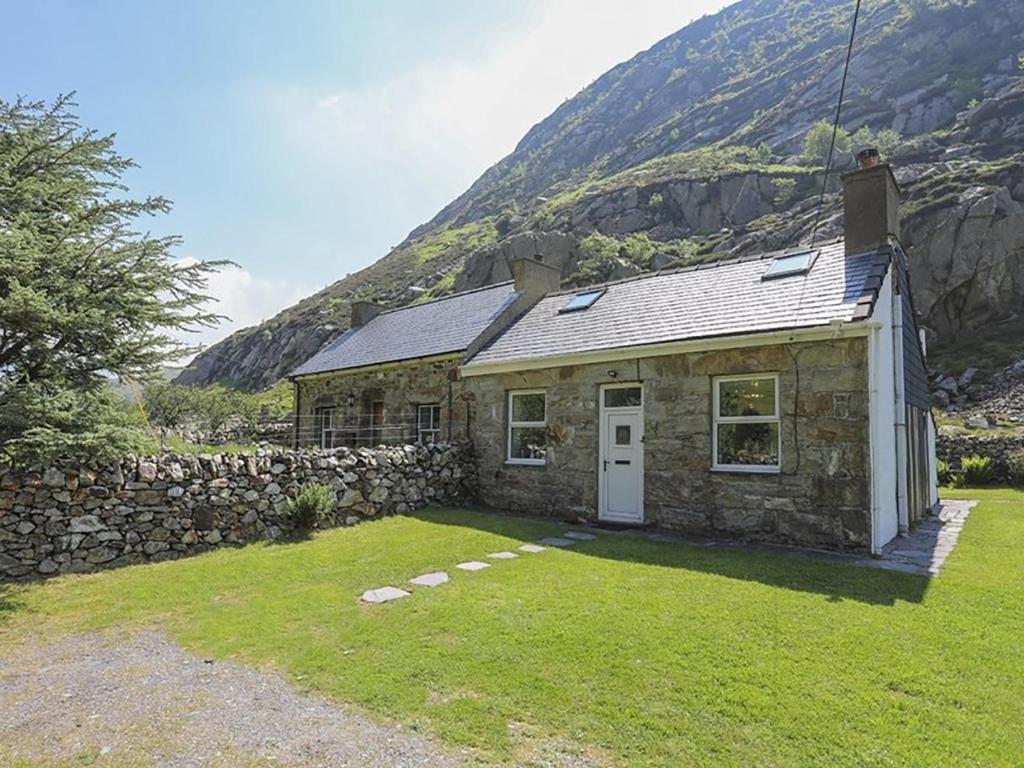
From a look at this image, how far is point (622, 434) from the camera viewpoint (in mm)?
11016

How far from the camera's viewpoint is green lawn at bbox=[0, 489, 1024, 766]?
138 inches

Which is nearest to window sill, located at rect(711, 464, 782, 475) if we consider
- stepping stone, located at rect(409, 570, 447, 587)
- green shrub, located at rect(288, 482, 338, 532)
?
stepping stone, located at rect(409, 570, 447, 587)

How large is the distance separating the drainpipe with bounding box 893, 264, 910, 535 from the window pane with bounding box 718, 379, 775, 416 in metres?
2.33

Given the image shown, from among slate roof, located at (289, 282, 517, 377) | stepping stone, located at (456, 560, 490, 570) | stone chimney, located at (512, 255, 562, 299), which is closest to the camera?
stepping stone, located at (456, 560, 490, 570)

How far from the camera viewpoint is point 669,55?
149 metres

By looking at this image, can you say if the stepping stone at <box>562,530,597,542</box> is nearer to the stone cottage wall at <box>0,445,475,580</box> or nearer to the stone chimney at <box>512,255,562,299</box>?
the stone cottage wall at <box>0,445,475,580</box>

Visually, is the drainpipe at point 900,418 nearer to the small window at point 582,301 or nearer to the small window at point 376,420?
the small window at point 582,301

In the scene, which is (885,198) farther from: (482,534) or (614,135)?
(614,135)

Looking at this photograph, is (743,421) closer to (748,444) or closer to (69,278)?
(748,444)

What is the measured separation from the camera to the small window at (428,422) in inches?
599

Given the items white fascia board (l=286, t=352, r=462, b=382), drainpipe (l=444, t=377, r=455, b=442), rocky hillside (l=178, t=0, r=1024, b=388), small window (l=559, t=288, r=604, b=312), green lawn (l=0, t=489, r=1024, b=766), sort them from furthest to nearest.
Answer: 1. rocky hillside (l=178, t=0, r=1024, b=388)
2. white fascia board (l=286, t=352, r=462, b=382)
3. drainpipe (l=444, t=377, r=455, b=442)
4. small window (l=559, t=288, r=604, b=312)
5. green lawn (l=0, t=489, r=1024, b=766)

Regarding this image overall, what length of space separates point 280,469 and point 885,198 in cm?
1174

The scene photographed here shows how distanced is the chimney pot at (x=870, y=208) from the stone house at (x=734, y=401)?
32 millimetres

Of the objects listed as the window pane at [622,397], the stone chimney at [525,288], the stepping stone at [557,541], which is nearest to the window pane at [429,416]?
the stone chimney at [525,288]
